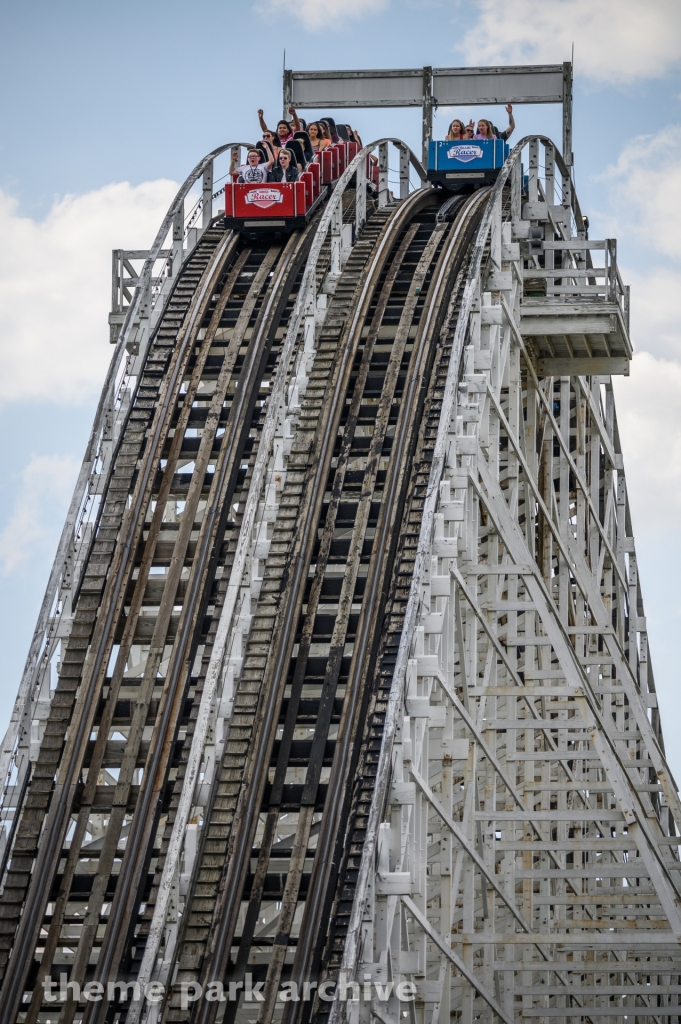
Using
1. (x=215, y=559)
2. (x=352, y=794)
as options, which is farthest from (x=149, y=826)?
(x=215, y=559)

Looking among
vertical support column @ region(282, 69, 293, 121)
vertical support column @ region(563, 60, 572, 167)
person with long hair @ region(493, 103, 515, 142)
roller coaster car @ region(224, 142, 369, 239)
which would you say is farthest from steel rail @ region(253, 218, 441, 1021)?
vertical support column @ region(282, 69, 293, 121)

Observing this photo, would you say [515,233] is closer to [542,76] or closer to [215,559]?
[215,559]

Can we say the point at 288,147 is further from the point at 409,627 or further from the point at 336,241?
the point at 409,627

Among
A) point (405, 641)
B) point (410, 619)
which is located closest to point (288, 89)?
point (410, 619)

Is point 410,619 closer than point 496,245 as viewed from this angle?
Yes

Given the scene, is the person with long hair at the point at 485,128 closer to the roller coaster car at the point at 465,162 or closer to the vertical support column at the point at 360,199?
the roller coaster car at the point at 465,162

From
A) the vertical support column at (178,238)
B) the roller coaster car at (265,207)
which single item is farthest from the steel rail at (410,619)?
the vertical support column at (178,238)
